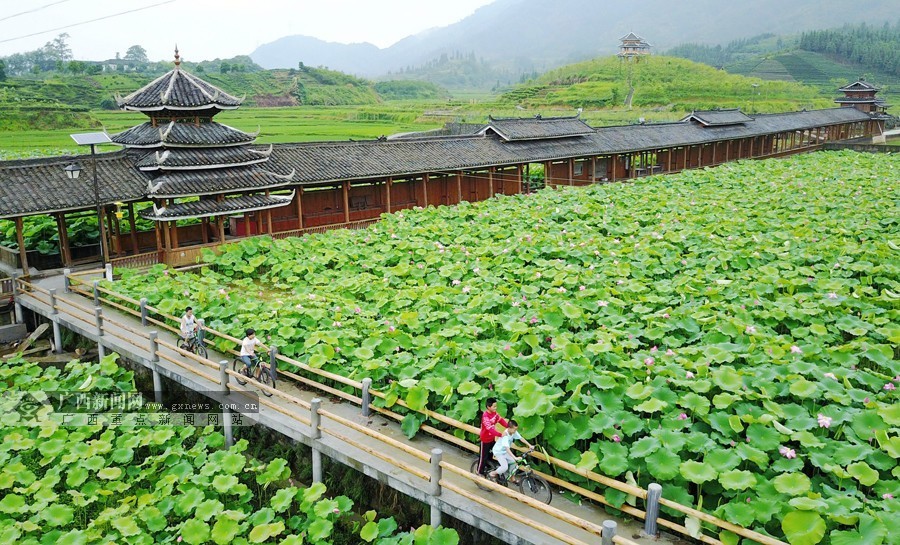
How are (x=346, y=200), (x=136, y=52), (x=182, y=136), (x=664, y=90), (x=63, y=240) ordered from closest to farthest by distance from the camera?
(x=63, y=240), (x=182, y=136), (x=346, y=200), (x=664, y=90), (x=136, y=52)

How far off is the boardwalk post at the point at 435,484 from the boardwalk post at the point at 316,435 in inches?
84.9

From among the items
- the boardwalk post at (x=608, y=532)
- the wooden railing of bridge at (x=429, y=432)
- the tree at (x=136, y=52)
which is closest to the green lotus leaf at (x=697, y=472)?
the wooden railing of bridge at (x=429, y=432)

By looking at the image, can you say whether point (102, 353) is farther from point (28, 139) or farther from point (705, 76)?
point (705, 76)

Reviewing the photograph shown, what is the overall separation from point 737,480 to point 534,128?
25.9 meters

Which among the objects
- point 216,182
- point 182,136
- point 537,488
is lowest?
point 537,488

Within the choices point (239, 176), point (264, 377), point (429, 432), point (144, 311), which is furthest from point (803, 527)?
point (239, 176)

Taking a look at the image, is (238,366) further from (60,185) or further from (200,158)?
(200,158)

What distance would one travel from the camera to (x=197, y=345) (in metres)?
12.4

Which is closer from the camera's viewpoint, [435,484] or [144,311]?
[435,484]

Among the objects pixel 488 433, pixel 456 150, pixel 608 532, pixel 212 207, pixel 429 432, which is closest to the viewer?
pixel 608 532

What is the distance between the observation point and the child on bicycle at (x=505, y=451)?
7840 mm

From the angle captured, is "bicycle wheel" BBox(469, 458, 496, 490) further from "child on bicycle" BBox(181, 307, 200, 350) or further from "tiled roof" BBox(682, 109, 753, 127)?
"tiled roof" BBox(682, 109, 753, 127)

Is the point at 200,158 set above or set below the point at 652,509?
above

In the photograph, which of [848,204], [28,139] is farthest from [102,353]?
[28,139]
